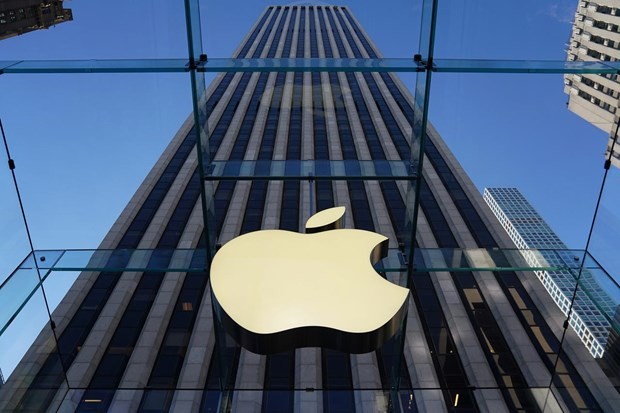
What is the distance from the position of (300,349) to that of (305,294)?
19260 mm

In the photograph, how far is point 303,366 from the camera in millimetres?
21172

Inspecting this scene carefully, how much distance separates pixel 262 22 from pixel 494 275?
275ft

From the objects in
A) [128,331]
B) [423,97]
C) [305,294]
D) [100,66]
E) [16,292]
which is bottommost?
[128,331]

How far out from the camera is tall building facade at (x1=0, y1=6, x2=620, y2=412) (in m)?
8.21

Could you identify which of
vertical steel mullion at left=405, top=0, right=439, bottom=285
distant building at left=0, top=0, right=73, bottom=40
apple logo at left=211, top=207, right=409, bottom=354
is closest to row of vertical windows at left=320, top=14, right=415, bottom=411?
vertical steel mullion at left=405, top=0, right=439, bottom=285

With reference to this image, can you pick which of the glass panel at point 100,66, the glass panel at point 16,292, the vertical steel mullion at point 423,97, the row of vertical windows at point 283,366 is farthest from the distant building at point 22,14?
the vertical steel mullion at point 423,97

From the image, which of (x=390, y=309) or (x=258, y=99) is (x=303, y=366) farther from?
(x=258, y=99)

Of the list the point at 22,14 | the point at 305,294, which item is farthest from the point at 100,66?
the point at 22,14

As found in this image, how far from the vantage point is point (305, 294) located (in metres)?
4.93

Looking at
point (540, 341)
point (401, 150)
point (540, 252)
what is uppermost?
point (540, 252)

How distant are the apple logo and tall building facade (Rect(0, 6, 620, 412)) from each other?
1335 mm

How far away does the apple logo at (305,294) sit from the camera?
4508 mm

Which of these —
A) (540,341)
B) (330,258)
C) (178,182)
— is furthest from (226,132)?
(330,258)

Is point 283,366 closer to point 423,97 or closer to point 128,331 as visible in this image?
point 128,331
